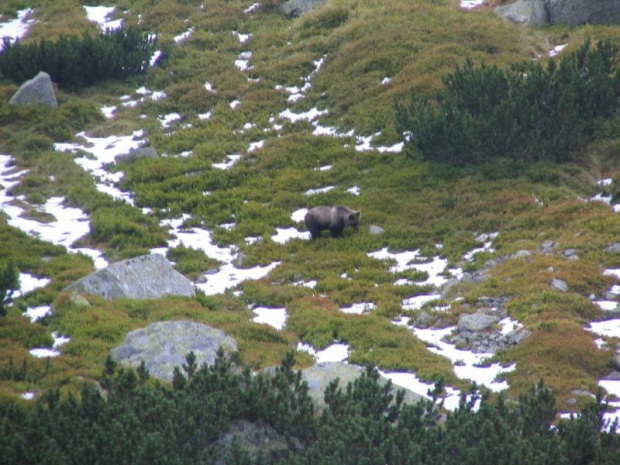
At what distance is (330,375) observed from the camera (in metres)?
12.4

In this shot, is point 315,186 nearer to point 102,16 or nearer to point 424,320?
point 424,320

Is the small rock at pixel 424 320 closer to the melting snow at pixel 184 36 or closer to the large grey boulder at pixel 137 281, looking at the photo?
the large grey boulder at pixel 137 281

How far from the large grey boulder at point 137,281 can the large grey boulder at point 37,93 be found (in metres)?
15.7

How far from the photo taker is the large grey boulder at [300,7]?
39.3 metres

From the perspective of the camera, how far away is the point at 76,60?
32812mm

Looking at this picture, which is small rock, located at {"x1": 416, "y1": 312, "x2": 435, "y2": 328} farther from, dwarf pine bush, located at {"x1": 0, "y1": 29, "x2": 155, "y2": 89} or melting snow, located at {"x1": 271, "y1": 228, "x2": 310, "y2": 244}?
dwarf pine bush, located at {"x1": 0, "y1": 29, "x2": 155, "y2": 89}

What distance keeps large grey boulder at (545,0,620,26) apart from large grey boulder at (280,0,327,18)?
11191 millimetres

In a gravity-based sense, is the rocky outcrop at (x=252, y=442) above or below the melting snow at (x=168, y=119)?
above

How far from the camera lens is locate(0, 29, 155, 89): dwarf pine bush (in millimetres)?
32719

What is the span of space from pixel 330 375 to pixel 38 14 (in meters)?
34.6

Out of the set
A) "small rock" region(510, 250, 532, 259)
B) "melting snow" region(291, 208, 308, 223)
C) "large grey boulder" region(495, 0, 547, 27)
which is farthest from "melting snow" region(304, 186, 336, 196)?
"large grey boulder" region(495, 0, 547, 27)

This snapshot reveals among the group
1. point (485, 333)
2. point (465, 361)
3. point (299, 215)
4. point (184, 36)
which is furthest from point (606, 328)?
point (184, 36)

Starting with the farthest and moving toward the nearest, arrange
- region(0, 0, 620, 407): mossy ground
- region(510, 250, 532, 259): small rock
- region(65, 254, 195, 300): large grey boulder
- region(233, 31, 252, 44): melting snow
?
region(233, 31, 252, 44): melting snow, region(510, 250, 532, 259): small rock, region(65, 254, 195, 300): large grey boulder, region(0, 0, 620, 407): mossy ground

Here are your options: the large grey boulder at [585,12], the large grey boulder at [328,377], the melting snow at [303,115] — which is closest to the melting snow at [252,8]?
the melting snow at [303,115]
